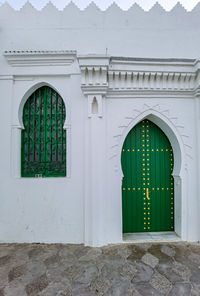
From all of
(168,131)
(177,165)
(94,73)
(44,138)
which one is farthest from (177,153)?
(44,138)

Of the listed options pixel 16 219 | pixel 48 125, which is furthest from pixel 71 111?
pixel 16 219

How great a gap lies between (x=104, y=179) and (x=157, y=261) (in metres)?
1.98

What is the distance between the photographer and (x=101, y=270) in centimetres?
268

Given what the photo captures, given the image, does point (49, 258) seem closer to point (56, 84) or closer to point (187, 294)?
point (187, 294)

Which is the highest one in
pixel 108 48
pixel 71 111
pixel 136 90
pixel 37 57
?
pixel 108 48

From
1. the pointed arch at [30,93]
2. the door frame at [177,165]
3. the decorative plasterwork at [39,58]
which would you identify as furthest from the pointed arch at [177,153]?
the decorative plasterwork at [39,58]

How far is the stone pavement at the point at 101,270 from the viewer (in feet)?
7.61

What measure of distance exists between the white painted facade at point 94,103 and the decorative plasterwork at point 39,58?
0.02 meters

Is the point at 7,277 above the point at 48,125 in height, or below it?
below

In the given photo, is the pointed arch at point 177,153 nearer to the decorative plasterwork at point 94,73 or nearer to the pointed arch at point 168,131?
the pointed arch at point 168,131

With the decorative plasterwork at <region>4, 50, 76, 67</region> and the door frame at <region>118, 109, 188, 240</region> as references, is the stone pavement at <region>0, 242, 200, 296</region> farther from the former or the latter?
the decorative plasterwork at <region>4, 50, 76, 67</region>

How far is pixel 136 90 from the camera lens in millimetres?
3674

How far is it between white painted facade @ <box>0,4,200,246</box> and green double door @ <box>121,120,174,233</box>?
26 centimetres

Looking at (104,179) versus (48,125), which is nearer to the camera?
(104,179)
